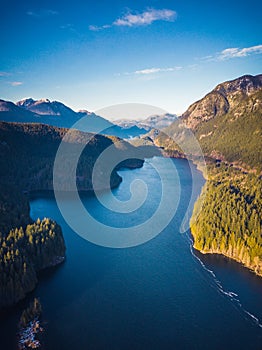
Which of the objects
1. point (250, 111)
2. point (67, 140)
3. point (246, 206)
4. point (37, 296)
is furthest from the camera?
point (250, 111)

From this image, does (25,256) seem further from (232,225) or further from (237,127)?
(237,127)

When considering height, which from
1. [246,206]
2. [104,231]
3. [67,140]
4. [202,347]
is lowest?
[202,347]

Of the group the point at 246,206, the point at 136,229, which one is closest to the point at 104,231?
the point at 136,229

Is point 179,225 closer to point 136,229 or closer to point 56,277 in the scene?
point 136,229

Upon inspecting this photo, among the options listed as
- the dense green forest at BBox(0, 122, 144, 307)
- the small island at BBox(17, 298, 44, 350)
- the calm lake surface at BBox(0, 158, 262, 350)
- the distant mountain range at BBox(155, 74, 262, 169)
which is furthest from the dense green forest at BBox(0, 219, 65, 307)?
the distant mountain range at BBox(155, 74, 262, 169)

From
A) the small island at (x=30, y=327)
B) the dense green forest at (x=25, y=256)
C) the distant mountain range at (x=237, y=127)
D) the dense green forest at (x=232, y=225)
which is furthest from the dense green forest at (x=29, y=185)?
the distant mountain range at (x=237, y=127)

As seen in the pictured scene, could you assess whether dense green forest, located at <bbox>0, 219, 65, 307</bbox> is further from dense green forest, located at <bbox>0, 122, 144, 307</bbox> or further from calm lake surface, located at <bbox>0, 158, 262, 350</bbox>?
calm lake surface, located at <bbox>0, 158, 262, 350</bbox>

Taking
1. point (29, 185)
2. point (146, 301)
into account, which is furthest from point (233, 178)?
point (146, 301)
